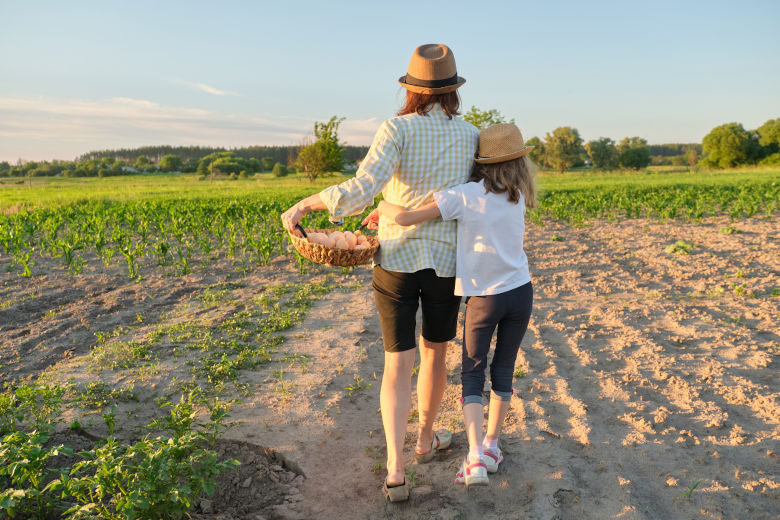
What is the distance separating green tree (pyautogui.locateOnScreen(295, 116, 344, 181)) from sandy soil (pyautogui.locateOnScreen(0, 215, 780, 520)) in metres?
44.2

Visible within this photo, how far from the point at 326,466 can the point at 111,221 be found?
1310 centimetres

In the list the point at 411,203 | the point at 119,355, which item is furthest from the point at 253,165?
the point at 411,203

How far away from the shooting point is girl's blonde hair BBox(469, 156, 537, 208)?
2.56 metres

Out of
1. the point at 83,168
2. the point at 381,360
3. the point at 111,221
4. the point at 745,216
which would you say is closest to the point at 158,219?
the point at 111,221

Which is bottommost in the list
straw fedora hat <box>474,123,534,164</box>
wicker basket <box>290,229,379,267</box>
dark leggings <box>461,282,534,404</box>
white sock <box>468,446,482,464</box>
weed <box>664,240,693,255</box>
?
white sock <box>468,446,482,464</box>

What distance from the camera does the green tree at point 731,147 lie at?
78812mm

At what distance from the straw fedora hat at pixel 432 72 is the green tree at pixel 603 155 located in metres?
92.3

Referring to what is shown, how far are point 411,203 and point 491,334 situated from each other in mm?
813

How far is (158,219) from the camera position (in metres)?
11.7

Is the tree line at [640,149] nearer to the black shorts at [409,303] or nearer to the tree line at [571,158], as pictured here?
the tree line at [571,158]

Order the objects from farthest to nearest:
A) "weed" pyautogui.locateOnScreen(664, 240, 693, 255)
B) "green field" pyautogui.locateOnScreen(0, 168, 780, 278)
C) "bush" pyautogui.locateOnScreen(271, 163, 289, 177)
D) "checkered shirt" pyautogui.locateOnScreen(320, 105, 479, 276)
→ "bush" pyautogui.locateOnScreen(271, 163, 289, 177), "green field" pyautogui.locateOnScreen(0, 168, 780, 278), "weed" pyautogui.locateOnScreen(664, 240, 693, 255), "checkered shirt" pyautogui.locateOnScreen(320, 105, 479, 276)

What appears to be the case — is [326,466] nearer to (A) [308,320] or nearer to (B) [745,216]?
(A) [308,320]

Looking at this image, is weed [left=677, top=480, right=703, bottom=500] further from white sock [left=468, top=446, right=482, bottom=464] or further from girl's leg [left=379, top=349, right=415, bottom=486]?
girl's leg [left=379, top=349, right=415, bottom=486]

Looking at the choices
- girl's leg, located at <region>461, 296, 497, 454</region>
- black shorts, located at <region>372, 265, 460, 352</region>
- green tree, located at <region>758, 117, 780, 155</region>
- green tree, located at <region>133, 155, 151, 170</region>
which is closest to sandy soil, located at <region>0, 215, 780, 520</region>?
girl's leg, located at <region>461, 296, 497, 454</region>
